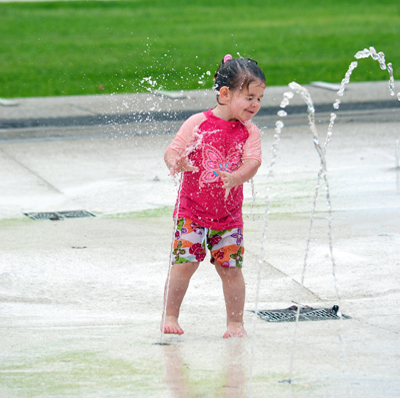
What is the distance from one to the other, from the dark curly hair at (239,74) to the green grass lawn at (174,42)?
267 inches

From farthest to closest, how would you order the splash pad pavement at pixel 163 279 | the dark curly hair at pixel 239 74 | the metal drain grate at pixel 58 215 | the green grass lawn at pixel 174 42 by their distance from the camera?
the green grass lawn at pixel 174 42 → the metal drain grate at pixel 58 215 → the dark curly hair at pixel 239 74 → the splash pad pavement at pixel 163 279

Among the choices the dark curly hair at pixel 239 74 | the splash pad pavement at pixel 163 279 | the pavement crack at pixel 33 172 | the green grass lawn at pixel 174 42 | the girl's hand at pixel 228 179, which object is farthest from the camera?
the green grass lawn at pixel 174 42

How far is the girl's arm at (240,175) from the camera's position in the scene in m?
3.26

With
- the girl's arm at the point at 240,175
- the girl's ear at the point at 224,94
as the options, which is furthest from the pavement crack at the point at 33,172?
the girl's arm at the point at 240,175

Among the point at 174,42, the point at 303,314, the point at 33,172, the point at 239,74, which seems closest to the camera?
the point at 239,74

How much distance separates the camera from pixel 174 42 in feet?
58.2

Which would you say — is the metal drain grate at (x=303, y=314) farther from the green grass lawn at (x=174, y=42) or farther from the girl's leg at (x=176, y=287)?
the green grass lawn at (x=174, y=42)

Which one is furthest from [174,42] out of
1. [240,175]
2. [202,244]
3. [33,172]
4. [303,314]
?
[240,175]

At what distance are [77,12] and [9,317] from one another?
2329 cm

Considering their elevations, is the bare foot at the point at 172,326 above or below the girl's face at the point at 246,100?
below

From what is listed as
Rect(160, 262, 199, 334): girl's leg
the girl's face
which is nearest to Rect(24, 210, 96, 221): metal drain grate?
Rect(160, 262, 199, 334): girl's leg

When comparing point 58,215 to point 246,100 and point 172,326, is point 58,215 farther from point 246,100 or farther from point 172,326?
point 246,100

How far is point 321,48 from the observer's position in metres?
17.4

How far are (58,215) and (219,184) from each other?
2.62 metres
